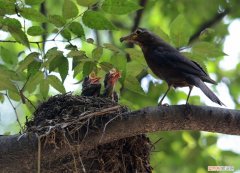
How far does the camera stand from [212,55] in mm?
4664

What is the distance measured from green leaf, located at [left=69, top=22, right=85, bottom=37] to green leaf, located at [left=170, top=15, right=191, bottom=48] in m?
1.01

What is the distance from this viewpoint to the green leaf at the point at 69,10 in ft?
13.4

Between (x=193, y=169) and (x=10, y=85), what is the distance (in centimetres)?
319

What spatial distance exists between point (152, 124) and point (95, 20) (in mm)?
928

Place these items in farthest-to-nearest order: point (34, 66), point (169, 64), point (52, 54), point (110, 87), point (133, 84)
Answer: point (110, 87) → point (169, 64) → point (133, 84) → point (34, 66) → point (52, 54)

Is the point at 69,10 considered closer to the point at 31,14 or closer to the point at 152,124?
the point at 31,14

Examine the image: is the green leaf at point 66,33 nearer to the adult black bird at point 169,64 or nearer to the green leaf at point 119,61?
the green leaf at point 119,61

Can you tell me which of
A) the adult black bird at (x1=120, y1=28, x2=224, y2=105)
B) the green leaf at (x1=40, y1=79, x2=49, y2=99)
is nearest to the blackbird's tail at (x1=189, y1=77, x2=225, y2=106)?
the adult black bird at (x1=120, y1=28, x2=224, y2=105)

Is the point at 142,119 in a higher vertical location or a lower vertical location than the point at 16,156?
higher

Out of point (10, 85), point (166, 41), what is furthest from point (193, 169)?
point (10, 85)

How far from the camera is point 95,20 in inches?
156

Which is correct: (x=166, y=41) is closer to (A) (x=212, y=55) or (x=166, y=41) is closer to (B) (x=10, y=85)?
(A) (x=212, y=55)

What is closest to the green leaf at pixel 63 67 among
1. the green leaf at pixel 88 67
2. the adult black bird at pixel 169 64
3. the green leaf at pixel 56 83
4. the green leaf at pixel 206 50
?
the green leaf at pixel 88 67

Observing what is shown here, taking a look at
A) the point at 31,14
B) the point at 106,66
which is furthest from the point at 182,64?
the point at 31,14
